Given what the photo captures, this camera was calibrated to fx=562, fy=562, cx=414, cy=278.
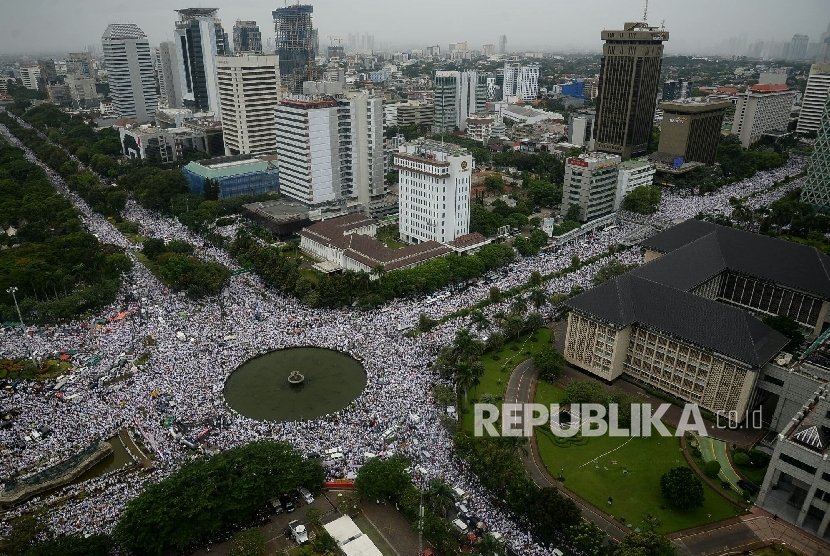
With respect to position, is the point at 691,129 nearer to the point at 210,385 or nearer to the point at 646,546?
the point at 646,546

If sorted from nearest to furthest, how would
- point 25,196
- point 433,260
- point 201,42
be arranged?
point 433,260 → point 25,196 → point 201,42

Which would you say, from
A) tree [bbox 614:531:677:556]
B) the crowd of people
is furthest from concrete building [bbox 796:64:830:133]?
tree [bbox 614:531:677:556]

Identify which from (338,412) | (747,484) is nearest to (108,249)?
(338,412)

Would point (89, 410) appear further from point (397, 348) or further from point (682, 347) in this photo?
point (682, 347)

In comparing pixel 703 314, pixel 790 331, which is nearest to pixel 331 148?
pixel 703 314

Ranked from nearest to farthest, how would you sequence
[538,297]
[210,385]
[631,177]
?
[210,385]
[538,297]
[631,177]
